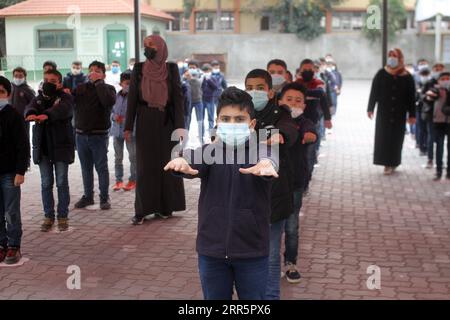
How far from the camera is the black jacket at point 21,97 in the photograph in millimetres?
10008

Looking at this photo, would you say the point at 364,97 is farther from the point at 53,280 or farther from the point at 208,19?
the point at 53,280

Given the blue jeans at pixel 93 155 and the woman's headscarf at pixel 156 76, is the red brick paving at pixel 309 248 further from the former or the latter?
the woman's headscarf at pixel 156 76

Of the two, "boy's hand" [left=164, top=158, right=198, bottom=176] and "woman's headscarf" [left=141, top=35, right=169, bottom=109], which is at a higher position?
"woman's headscarf" [left=141, top=35, right=169, bottom=109]

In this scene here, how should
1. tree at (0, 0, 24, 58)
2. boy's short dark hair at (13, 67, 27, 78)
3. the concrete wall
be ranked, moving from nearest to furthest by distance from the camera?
tree at (0, 0, 24, 58)
boy's short dark hair at (13, 67, 27, 78)
the concrete wall

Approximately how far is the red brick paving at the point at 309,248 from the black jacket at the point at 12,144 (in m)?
0.90

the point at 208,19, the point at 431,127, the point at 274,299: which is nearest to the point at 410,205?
the point at 431,127

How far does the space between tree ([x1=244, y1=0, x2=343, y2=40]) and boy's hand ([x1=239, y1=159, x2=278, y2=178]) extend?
129ft

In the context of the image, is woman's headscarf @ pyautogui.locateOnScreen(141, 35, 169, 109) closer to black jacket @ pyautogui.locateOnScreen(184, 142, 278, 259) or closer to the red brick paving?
the red brick paving

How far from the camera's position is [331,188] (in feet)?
33.0

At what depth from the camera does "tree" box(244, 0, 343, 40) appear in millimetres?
41781

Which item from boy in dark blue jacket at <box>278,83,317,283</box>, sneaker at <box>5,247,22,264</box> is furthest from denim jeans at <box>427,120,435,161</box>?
sneaker at <box>5,247,22,264</box>

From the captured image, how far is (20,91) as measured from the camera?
10125 mm
